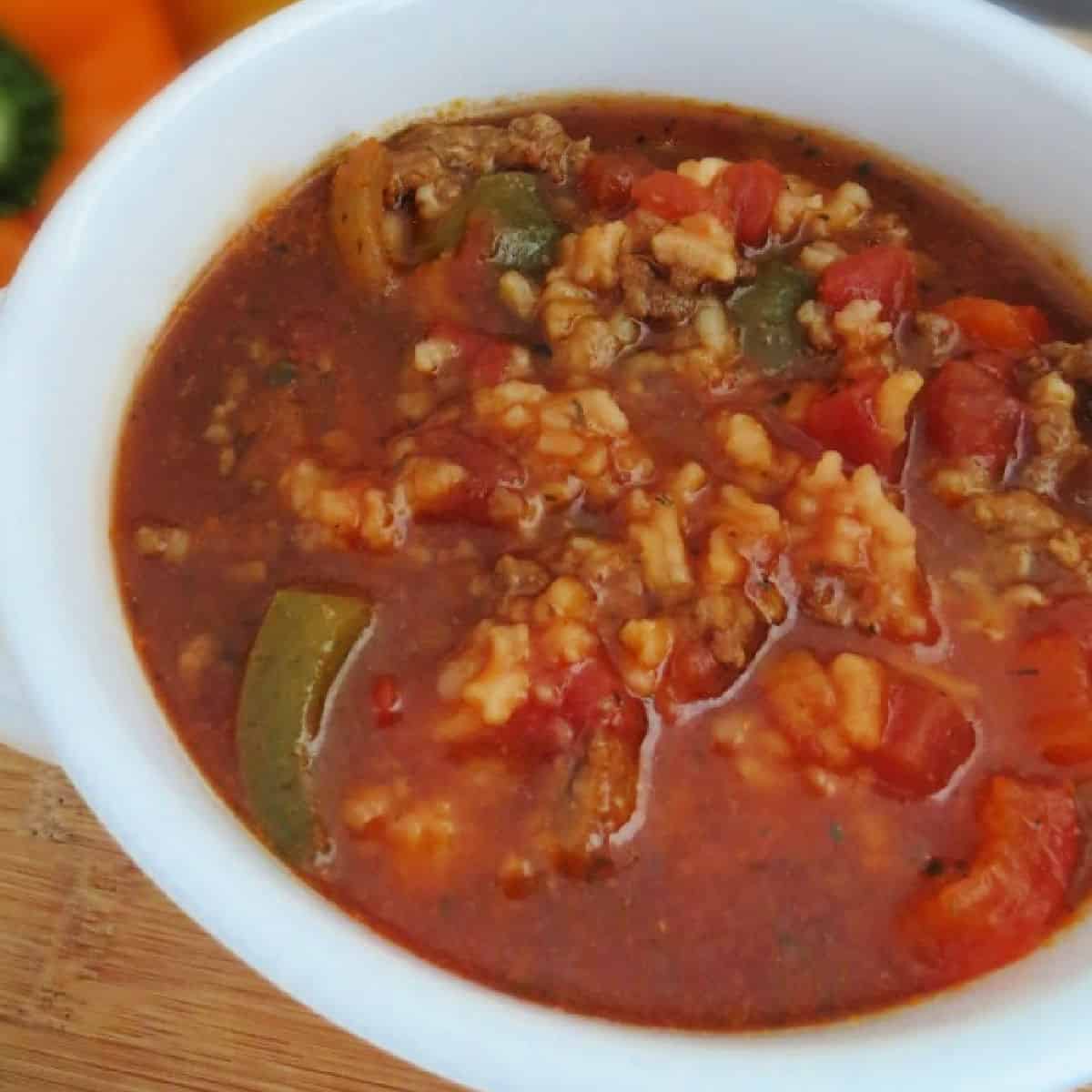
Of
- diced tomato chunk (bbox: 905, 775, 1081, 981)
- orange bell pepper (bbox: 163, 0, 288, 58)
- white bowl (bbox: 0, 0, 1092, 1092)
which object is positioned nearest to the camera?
white bowl (bbox: 0, 0, 1092, 1092)

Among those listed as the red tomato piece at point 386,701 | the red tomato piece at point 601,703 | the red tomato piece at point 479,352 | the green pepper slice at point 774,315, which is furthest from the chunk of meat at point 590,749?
the green pepper slice at point 774,315

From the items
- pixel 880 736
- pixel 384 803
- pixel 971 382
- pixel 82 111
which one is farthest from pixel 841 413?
pixel 82 111

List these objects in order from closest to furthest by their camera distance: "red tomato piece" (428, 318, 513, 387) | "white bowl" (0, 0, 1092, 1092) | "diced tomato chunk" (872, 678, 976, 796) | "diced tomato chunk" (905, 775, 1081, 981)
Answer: "white bowl" (0, 0, 1092, 1092) < "diced tomato chunk" (905, 775, 1081, 981) < "diced tomato chunk" (872, 678, 976, 796) < "red tomato piece" (428, 318, 513, 387)

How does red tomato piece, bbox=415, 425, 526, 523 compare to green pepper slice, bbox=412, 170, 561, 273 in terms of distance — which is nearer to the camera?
red tomato piece, bbox=415, 425, 526, 523

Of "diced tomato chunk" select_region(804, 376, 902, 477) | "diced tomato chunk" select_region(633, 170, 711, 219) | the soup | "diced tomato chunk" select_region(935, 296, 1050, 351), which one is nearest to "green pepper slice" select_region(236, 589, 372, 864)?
the soup

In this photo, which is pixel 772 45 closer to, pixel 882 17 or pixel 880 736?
pixel 882 17

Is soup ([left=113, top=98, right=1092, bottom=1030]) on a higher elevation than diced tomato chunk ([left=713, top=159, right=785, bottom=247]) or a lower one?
lower

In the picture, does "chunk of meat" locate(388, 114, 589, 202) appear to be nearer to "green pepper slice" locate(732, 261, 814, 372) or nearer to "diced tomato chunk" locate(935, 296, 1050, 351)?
"green pepper slice" locate(732, 261, 814, 372)

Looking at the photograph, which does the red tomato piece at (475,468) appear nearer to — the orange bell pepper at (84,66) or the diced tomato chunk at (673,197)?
the diced tomato chunk at (673,197)
